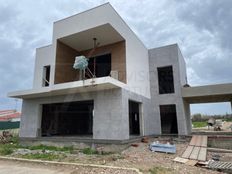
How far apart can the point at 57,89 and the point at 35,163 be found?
379 centimetres

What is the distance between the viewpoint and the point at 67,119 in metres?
13.4

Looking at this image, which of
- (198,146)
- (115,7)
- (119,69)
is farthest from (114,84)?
(198,146)

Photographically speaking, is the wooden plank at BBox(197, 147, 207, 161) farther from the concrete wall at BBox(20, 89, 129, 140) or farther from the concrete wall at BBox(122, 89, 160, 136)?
the concrete wall at BBox(122, 89, 160, 136)

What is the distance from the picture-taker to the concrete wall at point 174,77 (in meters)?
11.8

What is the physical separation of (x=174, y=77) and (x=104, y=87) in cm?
650

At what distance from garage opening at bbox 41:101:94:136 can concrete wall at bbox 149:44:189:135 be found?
501 centimetres

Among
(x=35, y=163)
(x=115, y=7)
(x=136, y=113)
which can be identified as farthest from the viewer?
(x=136, y=113)

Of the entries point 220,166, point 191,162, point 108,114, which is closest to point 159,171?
point 191,162

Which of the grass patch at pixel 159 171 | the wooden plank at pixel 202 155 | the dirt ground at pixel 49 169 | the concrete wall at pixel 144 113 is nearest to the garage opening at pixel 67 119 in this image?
the concrete wall at pixel 144 113

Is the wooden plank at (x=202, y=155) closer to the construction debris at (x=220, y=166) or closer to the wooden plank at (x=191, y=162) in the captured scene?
the wooden plank at (x=191, y=162)

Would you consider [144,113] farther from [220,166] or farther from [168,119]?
[220,166]

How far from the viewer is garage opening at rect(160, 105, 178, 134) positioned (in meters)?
12.7

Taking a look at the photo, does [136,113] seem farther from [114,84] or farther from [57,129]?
[57,129]

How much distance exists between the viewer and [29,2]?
8.54 metres
